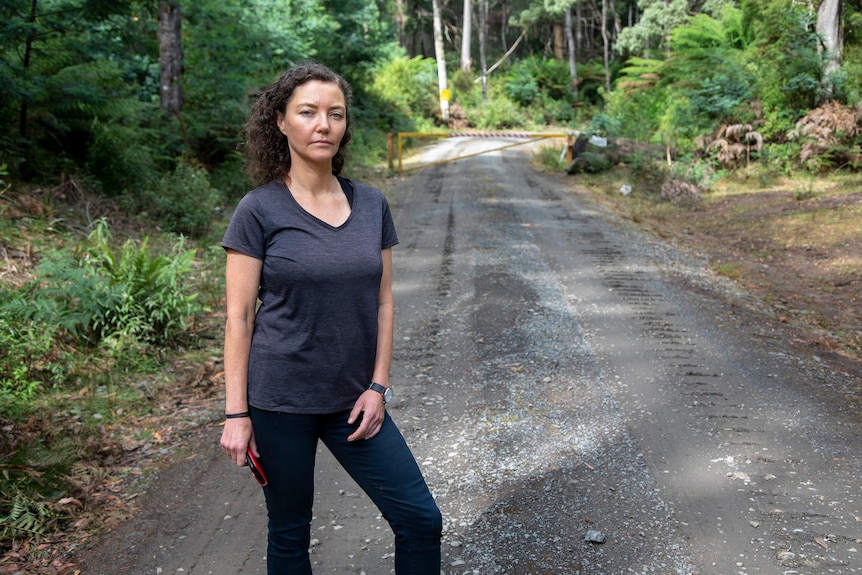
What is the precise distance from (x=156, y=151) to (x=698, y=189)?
32.8 feet

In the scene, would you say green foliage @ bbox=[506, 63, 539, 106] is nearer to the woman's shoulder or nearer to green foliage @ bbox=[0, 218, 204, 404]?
green foliage @ bbox=[0, 218, 204, 404]

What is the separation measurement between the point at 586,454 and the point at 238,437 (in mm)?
2617

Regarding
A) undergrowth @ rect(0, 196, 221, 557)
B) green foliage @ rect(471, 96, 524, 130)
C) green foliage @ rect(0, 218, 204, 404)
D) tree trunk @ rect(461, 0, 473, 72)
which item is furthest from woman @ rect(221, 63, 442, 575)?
tree trunk @ rect(461, 0, 473, 72)

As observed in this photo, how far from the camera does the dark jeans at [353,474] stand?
7.47 ft

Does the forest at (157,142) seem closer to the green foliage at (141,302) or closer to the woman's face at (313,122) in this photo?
the green foliage at (141,302)

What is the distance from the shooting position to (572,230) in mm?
10773

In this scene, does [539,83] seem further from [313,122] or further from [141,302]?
[313,122]

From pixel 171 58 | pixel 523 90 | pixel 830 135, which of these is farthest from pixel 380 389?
pixel 523 90

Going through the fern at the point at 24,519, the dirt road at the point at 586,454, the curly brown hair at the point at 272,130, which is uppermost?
the curly brown hair at the point at 272,130

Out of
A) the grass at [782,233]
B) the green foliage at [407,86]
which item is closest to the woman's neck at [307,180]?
the grass at [782,233]

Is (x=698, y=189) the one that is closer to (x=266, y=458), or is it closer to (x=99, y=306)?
(x=99, y=306)

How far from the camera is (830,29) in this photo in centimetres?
1398

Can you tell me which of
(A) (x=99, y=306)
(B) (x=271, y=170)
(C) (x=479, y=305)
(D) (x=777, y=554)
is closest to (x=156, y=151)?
(A) (x=99, y=306)

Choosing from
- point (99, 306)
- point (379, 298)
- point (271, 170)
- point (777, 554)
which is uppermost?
point (271, 170)
